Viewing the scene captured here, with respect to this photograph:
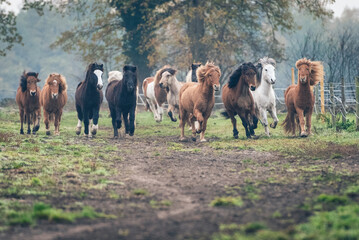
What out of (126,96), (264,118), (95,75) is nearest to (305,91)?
(264,118)

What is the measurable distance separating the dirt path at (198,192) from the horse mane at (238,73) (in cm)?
350

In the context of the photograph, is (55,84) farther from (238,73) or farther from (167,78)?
(238,73)

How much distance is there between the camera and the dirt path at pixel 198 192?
5.12 meters

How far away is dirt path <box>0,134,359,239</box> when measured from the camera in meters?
5.12

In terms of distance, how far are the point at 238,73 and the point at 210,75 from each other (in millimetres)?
1278

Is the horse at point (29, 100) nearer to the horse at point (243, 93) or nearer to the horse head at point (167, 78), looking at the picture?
the horse head at point (167, 78)

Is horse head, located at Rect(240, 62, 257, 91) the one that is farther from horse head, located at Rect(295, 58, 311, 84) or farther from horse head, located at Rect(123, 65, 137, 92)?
horse head, located at Rect(123, 65, 137, 92)

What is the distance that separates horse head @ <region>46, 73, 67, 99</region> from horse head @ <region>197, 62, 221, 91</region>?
4.19 meters

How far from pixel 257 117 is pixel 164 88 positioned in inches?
194

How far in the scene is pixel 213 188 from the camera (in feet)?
24.2

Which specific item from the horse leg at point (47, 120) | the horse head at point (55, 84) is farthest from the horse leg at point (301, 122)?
the horse leg at point (47, 120)

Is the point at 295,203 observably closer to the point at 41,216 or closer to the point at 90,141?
the point at 41,216

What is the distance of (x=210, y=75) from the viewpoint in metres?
14.0

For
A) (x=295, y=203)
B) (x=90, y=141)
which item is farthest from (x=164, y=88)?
(x=295, y=203)
